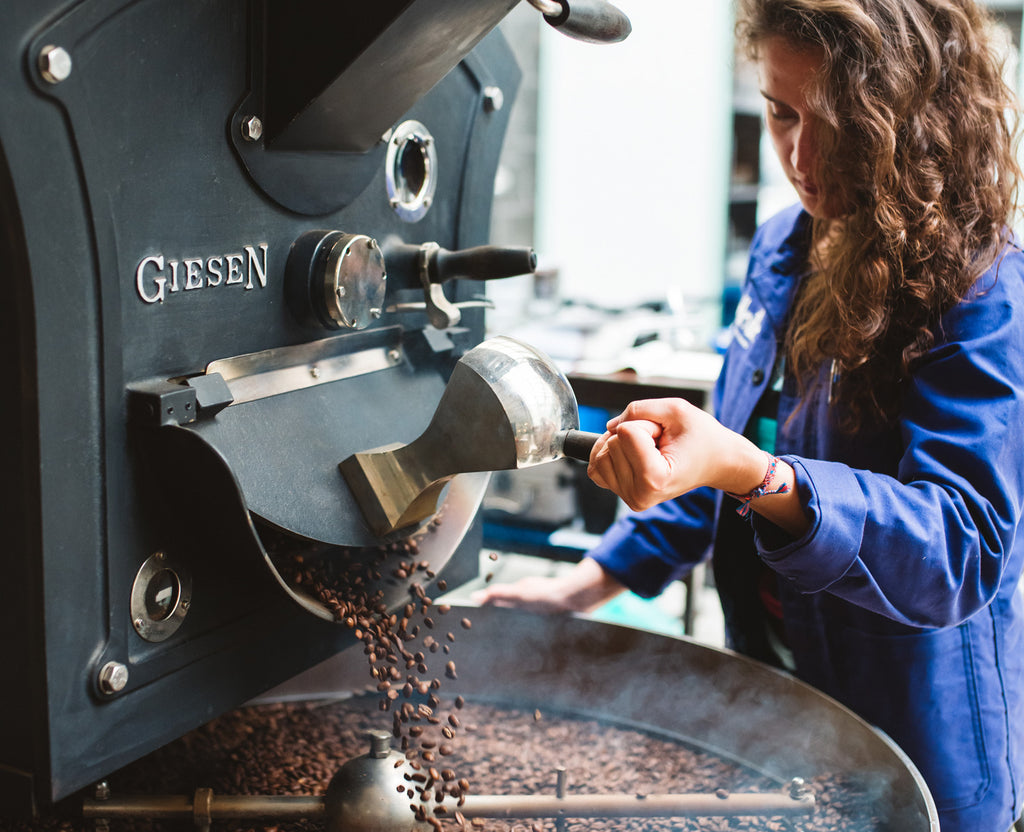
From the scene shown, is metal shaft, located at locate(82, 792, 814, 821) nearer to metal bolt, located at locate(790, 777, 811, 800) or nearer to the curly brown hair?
metal bolt, located at locate(790, 777, 811, 800)

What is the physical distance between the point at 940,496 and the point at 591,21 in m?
0.58

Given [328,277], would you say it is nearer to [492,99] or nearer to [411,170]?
[411,170]

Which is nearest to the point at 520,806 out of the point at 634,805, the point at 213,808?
the point at 634,805

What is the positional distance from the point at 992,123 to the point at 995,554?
53 centimetres

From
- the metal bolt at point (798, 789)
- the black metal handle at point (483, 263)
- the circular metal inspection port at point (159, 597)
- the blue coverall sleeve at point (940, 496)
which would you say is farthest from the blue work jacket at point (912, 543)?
the circular metal inspection port at point (159, 597)

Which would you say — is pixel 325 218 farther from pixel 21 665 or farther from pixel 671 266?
pixel 671 266

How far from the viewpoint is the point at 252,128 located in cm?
84

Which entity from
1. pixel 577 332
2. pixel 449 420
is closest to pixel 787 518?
pixel 449 420

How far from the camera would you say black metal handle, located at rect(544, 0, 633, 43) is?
2.93ft

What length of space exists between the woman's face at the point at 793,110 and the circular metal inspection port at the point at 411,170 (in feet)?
1.39

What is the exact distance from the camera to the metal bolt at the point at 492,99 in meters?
1.16

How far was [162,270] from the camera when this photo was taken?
78cm

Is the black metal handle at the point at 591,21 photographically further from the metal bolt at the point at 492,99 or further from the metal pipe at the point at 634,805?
the metal pipe at the point at 634,805

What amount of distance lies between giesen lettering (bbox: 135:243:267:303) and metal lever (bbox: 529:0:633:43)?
0.32m
